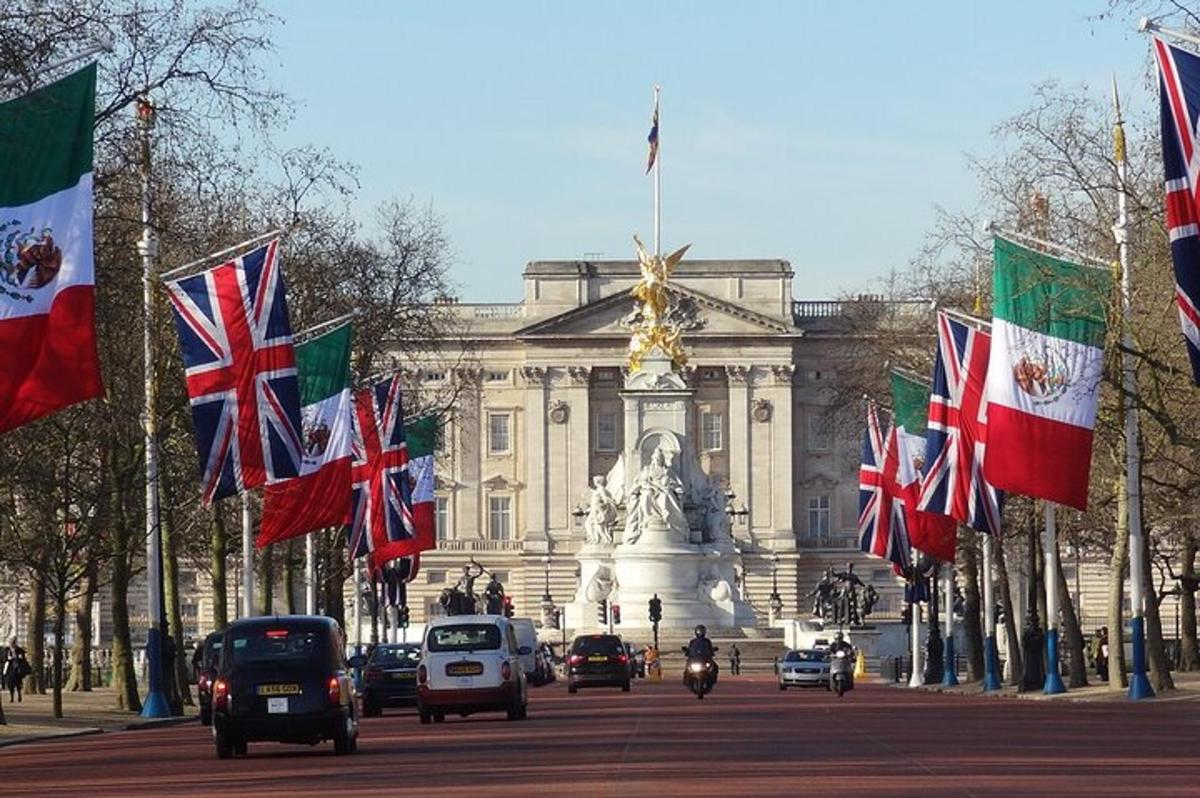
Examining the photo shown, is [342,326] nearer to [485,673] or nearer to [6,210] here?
[485,673]

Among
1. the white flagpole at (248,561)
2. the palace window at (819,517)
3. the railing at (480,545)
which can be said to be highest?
the palace window at (819,517)

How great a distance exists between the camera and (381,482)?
68.4 m

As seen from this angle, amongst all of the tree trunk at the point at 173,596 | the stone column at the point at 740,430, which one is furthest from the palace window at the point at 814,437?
the tree trunk at the point at 173,596

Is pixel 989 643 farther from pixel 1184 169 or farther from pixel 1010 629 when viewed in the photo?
pixel 1184 169

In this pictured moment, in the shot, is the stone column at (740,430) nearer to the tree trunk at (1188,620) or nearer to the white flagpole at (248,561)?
the tree trunk at (1188,620)

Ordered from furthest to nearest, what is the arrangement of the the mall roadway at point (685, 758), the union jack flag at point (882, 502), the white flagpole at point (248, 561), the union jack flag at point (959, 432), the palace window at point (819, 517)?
the palace window at point (819, 517) < the union jack flag at point (882, 502) < the white flagpole at point (248, 561) < the union jack flag at point (959, 432) < the the mall roadway at point (685, 758)

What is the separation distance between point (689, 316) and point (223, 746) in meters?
148

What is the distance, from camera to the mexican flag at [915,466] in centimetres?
7081

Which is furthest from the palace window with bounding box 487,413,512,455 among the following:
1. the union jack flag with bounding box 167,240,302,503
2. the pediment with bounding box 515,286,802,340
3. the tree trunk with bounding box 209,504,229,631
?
the union jack flag with bounding box 167,240,302,503

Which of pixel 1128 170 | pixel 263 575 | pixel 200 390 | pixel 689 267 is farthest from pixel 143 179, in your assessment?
pixel 689 267

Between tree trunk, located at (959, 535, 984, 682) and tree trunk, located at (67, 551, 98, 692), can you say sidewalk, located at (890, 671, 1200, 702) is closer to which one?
tree trunk, located at (959, 535, 984, 682)

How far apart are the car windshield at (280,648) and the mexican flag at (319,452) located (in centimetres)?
1515

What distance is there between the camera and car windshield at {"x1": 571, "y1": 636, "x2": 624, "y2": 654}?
267ft

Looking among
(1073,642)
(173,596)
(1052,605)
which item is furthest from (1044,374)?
(173,596)
